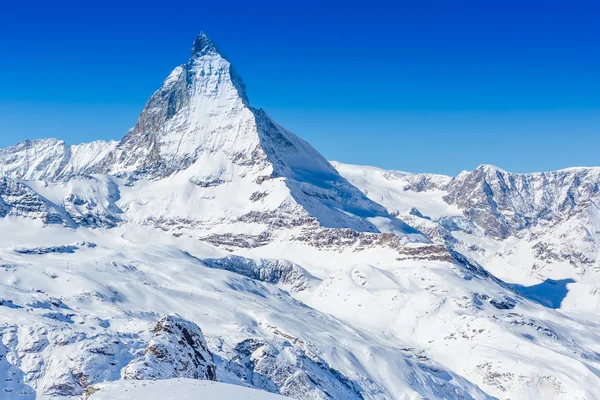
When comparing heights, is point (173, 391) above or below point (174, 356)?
above

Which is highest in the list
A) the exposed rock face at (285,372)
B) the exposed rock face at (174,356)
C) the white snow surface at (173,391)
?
the white snow surface at (173,391)

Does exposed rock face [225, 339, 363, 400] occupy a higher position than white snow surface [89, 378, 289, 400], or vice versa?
white snow surface [89, 378, 289, 400]

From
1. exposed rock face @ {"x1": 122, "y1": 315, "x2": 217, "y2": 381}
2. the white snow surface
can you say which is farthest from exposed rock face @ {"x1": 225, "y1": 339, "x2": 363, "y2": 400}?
Result: the white snow surface

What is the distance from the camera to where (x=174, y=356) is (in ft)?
238

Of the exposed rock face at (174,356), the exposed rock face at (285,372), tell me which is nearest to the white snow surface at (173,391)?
the exposed rock face at (174,356)

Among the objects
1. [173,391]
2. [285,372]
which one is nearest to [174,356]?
[173,391]

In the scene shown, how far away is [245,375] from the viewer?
119812 millimetres

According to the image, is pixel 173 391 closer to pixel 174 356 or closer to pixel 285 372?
pixel 174 356

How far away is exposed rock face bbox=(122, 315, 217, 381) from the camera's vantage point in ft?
221

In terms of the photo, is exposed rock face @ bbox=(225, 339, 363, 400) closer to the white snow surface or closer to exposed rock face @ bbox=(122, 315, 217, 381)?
exposed rock face @ bbox=(122, 315, 217, 381)

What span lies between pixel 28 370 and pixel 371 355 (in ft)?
317

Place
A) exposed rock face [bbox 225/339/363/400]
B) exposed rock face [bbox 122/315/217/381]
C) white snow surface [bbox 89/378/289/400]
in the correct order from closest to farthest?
white snow surface [bbox 89/378/289/400]
exposed rock face [bbox 122/315/217/381]
exposed rock face [bbox 225/339/363/400]

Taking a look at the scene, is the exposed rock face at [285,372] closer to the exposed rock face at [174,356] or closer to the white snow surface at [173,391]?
the exposed rock face at [174,356]

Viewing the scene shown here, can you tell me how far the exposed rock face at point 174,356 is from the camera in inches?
2655
